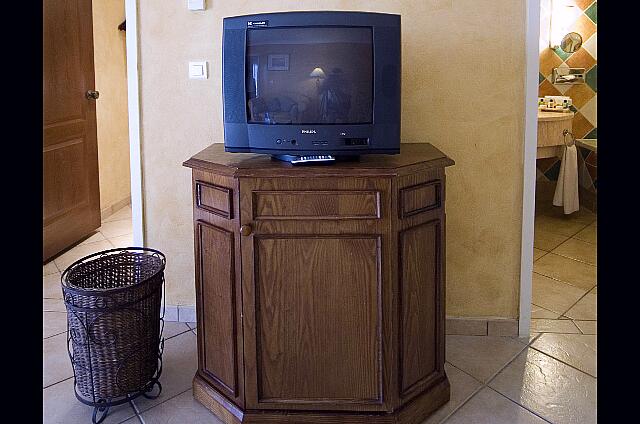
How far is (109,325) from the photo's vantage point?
7.00 ft

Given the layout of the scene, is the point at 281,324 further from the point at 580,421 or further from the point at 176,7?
the point at 176,7

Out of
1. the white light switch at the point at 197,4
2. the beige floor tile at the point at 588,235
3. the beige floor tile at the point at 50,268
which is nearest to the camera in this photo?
the white light switch at the point at 197,4

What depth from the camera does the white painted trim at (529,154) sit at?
99.1 inches

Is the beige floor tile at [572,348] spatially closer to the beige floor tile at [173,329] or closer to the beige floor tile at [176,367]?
the beige floor tile at [176,367]

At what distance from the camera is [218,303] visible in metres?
2.14

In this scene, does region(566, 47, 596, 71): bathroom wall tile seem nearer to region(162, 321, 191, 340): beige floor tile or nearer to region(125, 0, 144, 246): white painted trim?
region(125, 0, 144, 246): white painted trim

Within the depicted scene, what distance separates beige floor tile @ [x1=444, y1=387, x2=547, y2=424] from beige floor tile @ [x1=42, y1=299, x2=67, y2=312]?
198cm

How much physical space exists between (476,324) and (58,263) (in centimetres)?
250

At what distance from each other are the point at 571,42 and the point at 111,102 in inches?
141

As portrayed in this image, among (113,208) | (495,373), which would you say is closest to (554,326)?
(495,373)

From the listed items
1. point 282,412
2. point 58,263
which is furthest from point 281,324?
point 58,263

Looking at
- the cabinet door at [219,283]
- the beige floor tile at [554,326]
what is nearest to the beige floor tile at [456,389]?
the beige floor tile at [554,326]

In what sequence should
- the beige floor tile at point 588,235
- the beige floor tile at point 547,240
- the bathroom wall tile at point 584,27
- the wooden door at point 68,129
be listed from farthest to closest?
the bathroom wall tile at point 584,27 → the beige floor tile at point 588,235 → the beige floor tile at point 547,240 → the wooden door at point 68,129

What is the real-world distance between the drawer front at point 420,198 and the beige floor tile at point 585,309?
132cm
